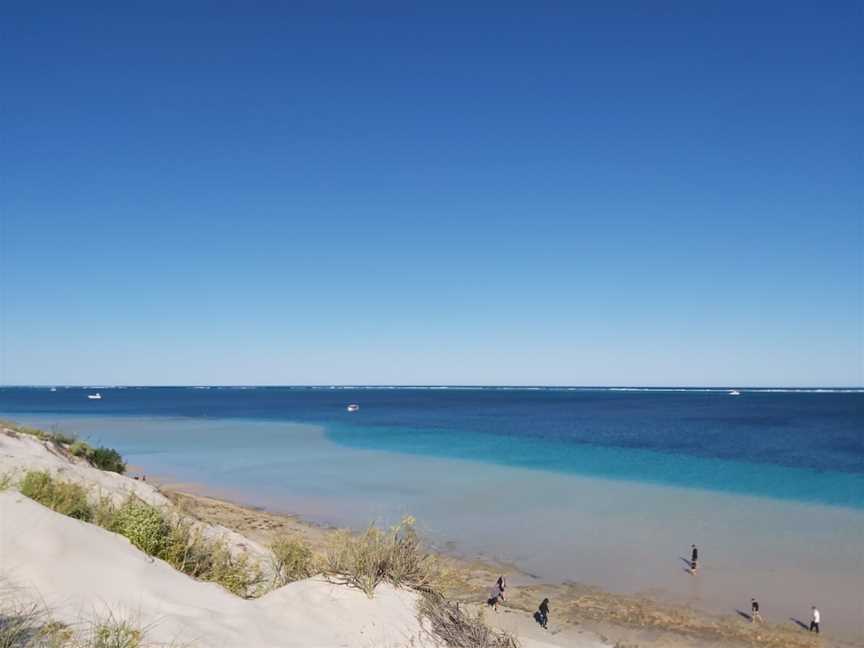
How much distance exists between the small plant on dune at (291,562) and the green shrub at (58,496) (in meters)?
2.89

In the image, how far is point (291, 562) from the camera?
25.0ft

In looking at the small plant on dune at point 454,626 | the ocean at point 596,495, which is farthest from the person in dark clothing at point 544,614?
the small plant on dune at point 454,626

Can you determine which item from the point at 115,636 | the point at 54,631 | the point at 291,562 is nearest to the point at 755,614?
the point at 291,562

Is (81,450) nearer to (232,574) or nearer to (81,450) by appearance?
(81,450)

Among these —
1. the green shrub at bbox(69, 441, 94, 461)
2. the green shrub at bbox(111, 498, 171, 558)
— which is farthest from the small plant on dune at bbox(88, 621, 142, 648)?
the green shrub at bbox(69, 441, 94, 461)

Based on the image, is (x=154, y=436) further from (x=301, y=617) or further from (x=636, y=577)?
(x=301, y=617)

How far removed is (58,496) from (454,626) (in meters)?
6.16

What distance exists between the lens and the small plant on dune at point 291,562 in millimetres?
7355

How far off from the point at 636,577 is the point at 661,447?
3715 centimetres

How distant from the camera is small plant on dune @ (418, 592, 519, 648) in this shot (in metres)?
6.26

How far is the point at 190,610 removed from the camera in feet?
19.6

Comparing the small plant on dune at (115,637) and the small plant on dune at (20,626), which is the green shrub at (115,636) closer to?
the small plant on dune at (115,637)

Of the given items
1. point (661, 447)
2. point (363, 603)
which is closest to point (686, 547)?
point (363, 603)

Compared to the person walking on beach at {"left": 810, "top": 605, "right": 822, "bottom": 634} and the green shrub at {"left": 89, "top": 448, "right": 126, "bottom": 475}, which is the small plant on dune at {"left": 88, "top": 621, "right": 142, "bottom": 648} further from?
the green shrub at {"left": 89, "top": 448, "right": 126, "bottom": 475}
